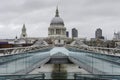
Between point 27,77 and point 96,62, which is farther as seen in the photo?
point 96,62

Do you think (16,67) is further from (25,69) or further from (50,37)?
(50,37)

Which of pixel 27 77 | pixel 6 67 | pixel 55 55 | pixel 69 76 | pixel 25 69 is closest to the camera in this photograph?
pixel 27 77

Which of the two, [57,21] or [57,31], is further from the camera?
[57,21]

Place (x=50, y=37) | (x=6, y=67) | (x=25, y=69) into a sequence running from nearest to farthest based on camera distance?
(x=6, y=67) → (x=25, y=69) → (x=50, y=37)

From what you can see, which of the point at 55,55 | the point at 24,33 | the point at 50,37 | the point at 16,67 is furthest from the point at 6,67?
the point at 24,33

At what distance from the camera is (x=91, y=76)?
37.6 feet

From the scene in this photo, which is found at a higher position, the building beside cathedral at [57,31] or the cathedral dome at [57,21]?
the cathedral dome at [57,21]

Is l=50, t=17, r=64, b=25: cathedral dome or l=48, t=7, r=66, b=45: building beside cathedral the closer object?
l=48, t=7, r=66, b=45: building beside cathedral

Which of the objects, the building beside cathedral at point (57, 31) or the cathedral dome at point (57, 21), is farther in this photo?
the cathedral dome at point (57, 21)

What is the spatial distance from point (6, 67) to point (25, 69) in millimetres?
1715

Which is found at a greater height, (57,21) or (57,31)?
(57,21)

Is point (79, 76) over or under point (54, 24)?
under

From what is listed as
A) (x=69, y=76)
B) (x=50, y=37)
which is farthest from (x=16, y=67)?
(x=50, y=37)

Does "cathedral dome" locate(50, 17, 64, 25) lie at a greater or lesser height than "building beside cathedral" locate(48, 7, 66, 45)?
greater
